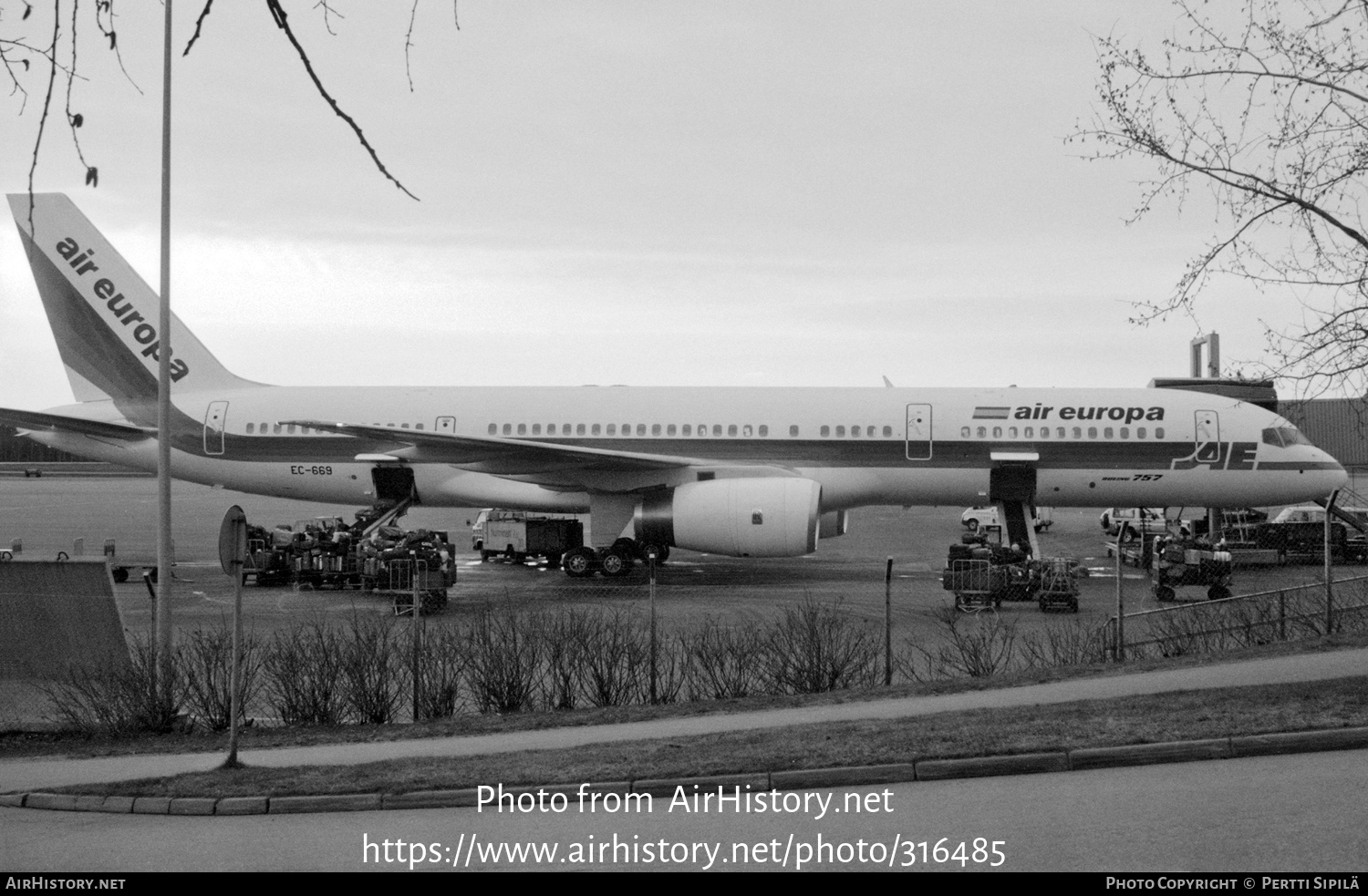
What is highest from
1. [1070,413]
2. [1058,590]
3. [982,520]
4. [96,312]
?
[96,312]

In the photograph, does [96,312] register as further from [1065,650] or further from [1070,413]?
[1065,650]

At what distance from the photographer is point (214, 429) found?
1066 inches

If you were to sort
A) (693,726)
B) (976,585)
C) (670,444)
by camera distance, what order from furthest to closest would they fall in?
(670,444) → (976,585) → (693,726)

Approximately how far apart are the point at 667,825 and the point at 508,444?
53.1 ft

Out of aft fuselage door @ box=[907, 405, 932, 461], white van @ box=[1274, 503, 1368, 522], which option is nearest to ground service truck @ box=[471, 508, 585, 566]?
aft fuselage door @ box=[907, 405, 932, 461]

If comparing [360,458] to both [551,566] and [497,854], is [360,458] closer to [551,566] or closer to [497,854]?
[551,566]

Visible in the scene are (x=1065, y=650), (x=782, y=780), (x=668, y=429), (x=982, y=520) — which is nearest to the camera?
(x=782, y=780)

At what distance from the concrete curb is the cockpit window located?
17.4 meters

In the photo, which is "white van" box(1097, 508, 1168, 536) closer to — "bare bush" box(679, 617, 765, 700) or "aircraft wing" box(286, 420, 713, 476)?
"aircraft wing" box(286, 420, 713, 476)

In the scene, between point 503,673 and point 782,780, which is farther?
point 503,673

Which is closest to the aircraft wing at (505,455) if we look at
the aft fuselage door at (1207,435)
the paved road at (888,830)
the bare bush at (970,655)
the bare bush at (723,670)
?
the bare bush at (970,655)

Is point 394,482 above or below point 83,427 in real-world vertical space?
below

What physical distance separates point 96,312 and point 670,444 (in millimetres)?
12949

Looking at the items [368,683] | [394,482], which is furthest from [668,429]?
[368,683]
